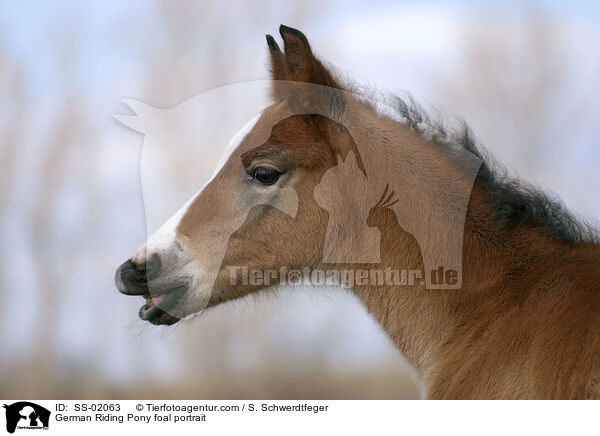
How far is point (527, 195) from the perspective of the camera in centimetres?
278

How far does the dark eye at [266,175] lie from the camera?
9.14ft

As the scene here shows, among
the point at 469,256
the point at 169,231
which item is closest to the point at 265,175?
the point at 169,231

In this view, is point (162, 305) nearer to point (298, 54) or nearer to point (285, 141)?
point (285, 141)

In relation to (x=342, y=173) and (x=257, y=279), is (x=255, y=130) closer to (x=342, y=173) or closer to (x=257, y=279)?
(x=342, y=173)

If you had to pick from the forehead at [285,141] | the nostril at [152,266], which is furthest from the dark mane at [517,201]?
the nostril at [152,266]

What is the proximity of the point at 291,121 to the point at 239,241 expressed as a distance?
0.64 meters

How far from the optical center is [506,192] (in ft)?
9.10

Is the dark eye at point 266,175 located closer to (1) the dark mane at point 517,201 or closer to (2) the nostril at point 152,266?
(2) the nostril at point 152,266

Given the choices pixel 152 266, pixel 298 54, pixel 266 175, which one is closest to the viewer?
pixel 152 266

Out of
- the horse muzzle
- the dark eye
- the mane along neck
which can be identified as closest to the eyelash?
the dark eye

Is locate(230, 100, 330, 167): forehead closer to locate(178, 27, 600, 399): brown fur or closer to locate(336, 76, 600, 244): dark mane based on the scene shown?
locate(178, 27, 600, 399): brown fur
